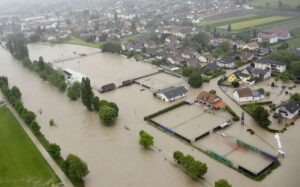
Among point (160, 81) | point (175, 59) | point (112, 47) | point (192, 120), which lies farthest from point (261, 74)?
point (112, 47)

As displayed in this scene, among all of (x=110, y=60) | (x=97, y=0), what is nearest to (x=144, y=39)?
(x=110, y=60)

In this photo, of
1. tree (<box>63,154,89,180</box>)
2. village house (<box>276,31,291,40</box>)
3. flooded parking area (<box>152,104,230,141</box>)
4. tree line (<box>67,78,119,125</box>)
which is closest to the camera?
tree (<box>63,154,89,180</box>)

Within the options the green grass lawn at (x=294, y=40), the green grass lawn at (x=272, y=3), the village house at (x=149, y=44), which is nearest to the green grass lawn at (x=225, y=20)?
the green grass lawn at (x=272, y=3)

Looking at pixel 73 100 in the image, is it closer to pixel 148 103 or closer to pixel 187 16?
pixel 148 103

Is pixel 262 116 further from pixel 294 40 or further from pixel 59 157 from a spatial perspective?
pixel 294 40

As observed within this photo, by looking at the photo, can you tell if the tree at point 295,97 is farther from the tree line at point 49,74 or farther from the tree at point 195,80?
the tree line at point 49,74

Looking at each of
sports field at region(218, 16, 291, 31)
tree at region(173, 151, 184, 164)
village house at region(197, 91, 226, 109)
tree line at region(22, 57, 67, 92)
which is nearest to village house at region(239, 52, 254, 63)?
village house at region(197, 91, 226, 109)

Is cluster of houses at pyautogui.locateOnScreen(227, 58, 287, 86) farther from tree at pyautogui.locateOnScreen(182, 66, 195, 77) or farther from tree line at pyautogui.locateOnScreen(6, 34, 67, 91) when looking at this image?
tree line at pyautogui.locateOnScreen(6, 34, 67, 91)
